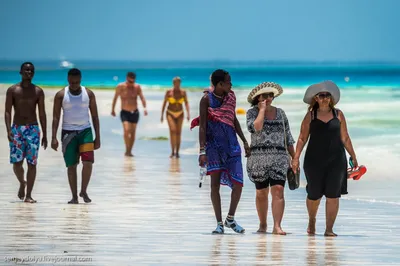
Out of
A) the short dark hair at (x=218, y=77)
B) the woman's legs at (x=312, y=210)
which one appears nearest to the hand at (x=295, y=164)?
the woman's legs at (x=312, y=210)

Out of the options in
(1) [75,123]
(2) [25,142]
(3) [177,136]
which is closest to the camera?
(1) [75,123]

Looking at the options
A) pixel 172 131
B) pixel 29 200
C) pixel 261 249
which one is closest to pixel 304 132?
pixel 261 249

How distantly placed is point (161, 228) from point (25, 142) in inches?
105

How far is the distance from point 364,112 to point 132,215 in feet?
85.7

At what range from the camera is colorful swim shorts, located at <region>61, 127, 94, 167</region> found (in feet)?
41.9

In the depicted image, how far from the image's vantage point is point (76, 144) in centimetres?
1282

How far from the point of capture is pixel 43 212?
39.3 feet

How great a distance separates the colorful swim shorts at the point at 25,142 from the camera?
42.1ft

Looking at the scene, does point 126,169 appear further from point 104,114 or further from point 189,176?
point 104,114

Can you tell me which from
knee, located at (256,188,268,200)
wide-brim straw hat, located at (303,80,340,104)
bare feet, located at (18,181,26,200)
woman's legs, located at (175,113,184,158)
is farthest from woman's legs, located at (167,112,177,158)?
wide-brim straw hat, located at (303,80,340,104)

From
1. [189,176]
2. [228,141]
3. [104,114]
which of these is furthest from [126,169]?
[104,114]

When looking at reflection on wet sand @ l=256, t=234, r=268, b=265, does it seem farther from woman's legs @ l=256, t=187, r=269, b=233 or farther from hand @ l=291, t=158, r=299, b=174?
hand @ l=291, t=158, r=299, b=174

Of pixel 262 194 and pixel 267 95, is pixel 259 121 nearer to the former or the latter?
pixel 267 95

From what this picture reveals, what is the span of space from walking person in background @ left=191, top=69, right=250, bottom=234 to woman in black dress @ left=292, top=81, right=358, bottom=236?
0.60 metres
